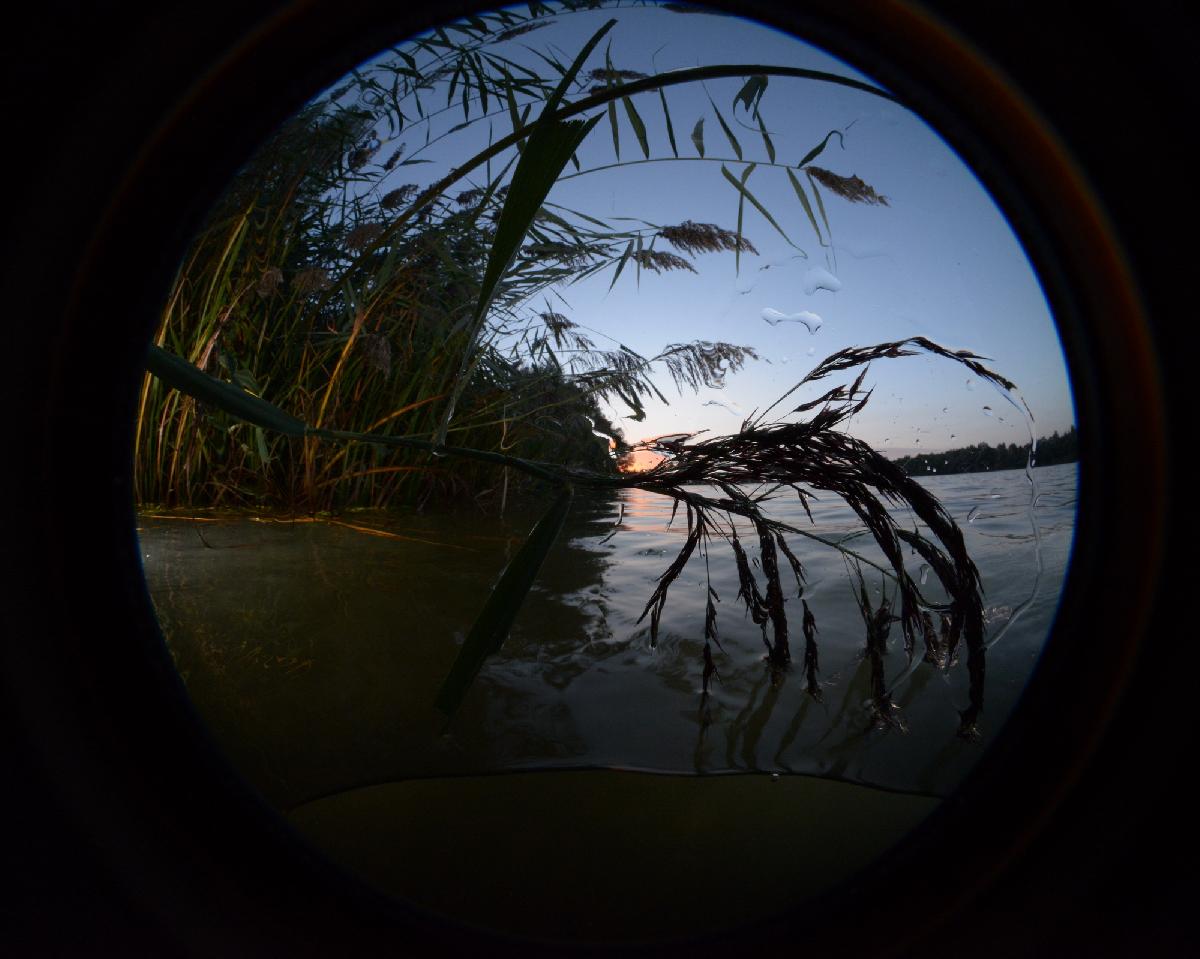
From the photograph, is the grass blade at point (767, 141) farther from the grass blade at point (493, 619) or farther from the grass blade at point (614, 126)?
the grass blade at point (493, 619)

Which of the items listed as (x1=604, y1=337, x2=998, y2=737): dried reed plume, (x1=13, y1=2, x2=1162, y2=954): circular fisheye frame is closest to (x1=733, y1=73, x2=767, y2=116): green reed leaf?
(x1=13, y1=2, x2=1162, y2=954): circular fisheye frame

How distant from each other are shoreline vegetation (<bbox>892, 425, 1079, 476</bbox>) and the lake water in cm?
14

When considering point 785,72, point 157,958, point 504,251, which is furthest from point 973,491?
point 157,958

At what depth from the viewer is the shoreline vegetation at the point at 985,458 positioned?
3.87 feet

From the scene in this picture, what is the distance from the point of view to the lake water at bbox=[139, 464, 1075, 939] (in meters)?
0.76

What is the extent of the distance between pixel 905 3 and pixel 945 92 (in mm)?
73

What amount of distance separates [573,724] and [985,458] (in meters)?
1.14

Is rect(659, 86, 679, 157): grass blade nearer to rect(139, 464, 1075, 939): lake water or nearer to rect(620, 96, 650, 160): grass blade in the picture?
rect(620, 96, 650, 160): grass blade

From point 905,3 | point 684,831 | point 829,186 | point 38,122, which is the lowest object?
point 684,831

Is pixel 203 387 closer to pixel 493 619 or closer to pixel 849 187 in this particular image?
pixel 493 619

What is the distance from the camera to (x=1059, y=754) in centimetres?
52

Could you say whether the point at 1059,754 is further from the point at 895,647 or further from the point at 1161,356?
the point at 895,647

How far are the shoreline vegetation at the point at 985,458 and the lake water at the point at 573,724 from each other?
0.14 m

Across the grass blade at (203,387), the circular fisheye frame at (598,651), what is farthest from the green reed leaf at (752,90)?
the grass blade at (203,387)
